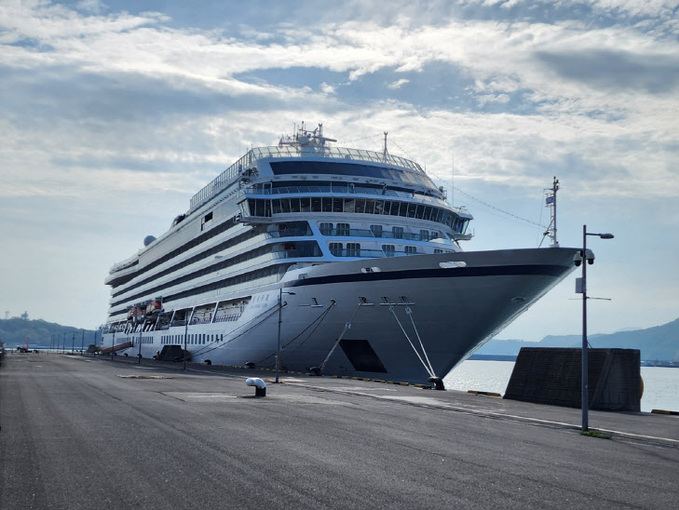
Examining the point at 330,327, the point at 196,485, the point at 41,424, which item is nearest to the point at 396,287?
the point at 330,327

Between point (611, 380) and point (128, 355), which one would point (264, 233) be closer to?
point (611, 380)

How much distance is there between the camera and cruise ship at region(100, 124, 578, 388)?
109 feet

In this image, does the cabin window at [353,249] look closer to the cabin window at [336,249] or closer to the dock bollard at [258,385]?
the cabin window at [336,249]

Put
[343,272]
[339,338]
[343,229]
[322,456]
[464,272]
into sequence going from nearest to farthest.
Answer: [322,456], [464,272], [343,272], [339,338], [343,229]

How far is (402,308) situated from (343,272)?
4139 millimetres

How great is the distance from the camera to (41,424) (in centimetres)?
1772

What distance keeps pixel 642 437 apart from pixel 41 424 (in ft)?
50.8

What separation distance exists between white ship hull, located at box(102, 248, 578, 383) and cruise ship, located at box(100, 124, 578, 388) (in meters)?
0.07

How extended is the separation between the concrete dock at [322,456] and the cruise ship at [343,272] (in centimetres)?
887

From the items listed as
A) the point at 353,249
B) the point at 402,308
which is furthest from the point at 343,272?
the point at 353,249

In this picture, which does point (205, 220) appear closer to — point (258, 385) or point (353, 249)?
point (353, 249)

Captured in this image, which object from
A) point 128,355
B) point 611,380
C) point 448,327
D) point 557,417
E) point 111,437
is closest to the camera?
point 111,437

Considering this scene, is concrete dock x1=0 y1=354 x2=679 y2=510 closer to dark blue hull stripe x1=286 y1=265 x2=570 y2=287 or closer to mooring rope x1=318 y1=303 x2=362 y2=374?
dark blue hull stripe x1=286 y1=265 x2=570 y2=287

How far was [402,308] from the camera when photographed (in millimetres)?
34781
